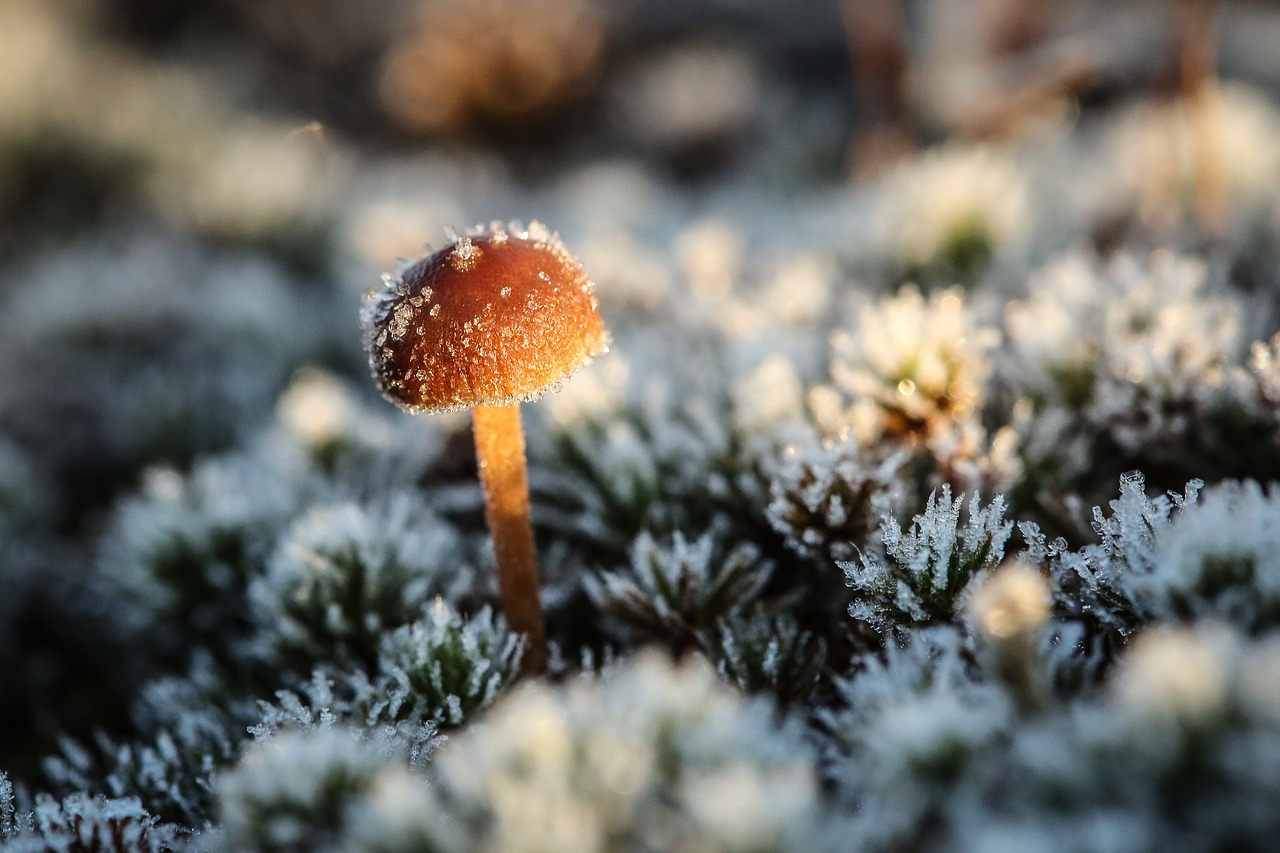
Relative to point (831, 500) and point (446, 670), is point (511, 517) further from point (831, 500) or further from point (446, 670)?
point (831, 500)

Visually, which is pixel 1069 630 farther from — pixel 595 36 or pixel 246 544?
pixel 595 36

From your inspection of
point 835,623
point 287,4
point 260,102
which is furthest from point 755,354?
point 287,4

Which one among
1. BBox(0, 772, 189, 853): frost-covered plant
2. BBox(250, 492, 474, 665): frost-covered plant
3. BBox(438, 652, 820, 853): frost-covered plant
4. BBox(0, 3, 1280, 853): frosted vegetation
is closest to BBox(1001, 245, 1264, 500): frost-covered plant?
BBox(0, 3, 1280, 853): frosted vegetation

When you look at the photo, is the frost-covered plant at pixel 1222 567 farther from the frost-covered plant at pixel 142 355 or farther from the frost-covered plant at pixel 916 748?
the frost-covered plant at pixel 142 355

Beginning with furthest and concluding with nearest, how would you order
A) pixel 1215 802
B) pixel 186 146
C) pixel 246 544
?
pixel 186 146
pixel 246 544
pixel 1215 802

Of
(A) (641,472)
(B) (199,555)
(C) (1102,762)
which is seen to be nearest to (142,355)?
(B) (199,555)

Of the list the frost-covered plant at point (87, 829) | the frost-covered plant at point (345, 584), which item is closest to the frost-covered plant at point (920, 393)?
the frost-covered plant at point (345, 584)
